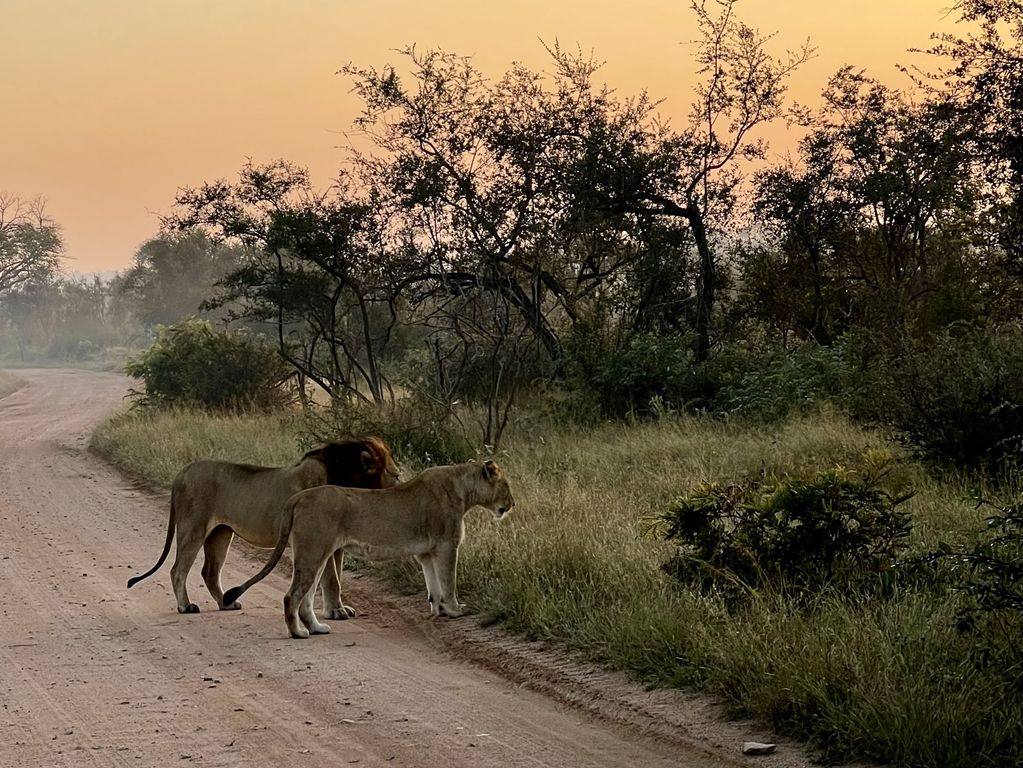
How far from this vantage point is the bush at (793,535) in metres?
8.21

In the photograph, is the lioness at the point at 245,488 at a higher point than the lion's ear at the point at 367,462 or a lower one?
lower

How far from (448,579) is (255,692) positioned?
213 centimetres

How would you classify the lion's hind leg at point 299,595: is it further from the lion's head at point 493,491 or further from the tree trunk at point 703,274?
A: the tree trunk at point 703,274

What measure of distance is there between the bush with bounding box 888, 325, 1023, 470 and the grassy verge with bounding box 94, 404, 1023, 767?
0.50 meters

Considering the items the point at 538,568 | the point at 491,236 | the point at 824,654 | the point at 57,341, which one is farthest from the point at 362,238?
the point at 57,341

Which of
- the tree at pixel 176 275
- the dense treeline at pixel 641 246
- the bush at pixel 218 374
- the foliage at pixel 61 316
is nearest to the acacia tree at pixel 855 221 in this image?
the dense treeline at pixel 641 246

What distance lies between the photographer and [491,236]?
2150cm

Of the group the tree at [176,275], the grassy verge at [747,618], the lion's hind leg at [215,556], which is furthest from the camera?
the tree at [176,275]

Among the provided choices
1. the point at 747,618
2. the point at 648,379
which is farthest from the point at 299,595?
the point at 648,379

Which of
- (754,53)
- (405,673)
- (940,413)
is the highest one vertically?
(754,53)

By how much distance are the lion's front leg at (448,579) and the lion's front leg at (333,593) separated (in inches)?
26.6

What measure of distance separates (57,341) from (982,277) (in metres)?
106

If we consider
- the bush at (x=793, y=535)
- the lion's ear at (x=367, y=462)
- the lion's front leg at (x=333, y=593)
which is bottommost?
the lion's front leg at (x=333, y=593)

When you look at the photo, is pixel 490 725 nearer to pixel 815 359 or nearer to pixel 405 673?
pixel 405 673
